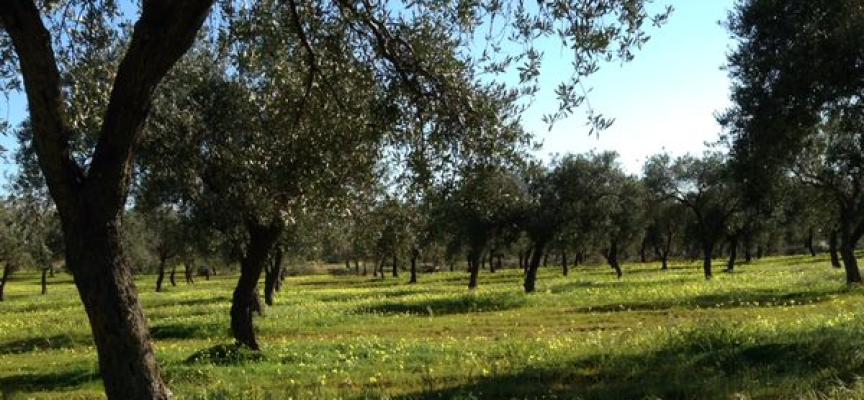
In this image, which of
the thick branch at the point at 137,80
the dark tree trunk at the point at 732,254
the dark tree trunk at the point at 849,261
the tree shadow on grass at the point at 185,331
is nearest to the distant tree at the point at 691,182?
the dark tree trunk at the point at 732,254

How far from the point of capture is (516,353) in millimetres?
16125

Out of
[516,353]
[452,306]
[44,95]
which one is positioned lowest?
[452,306]

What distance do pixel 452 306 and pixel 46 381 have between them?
21.5 meters

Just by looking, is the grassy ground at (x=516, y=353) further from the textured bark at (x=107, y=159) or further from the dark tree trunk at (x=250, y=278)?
the textured bark at (x=107, y=159)

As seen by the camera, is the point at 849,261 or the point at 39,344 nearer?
the point at 39,344

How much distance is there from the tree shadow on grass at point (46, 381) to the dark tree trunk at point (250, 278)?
3708 millimetres

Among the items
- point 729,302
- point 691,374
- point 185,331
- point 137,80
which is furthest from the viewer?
→ point 729,302

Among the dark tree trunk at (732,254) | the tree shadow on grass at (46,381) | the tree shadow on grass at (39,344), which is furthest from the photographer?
the dark tree trunk at (732,254)

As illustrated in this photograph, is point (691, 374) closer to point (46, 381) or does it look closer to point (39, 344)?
point (46, 381)

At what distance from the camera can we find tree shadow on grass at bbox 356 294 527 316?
34.6 m

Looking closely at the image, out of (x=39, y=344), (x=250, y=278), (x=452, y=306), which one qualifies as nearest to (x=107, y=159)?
(x=250, y=278)

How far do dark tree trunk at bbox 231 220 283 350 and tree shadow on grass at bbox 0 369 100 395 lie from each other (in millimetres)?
3708

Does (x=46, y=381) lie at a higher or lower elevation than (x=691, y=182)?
lower

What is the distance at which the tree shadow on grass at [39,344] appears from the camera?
2506cm
